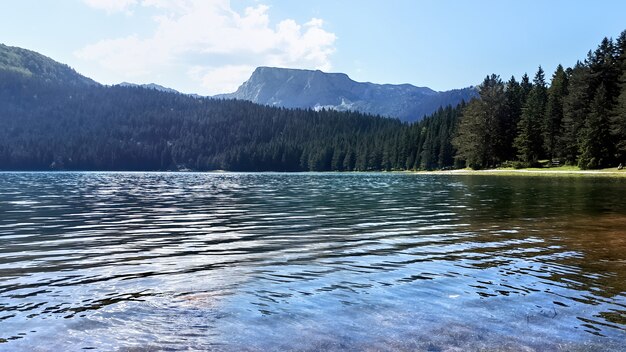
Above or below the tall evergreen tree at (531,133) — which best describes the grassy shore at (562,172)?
below

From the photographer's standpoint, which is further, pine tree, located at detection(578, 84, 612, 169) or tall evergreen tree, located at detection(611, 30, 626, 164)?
pine tree, located at detection(578, 84, 612, 169)

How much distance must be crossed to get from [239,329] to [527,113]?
12339 centimetres

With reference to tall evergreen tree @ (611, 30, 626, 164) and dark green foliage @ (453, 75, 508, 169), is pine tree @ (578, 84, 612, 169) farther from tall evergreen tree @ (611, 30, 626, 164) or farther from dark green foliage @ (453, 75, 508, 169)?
dark green foliage @ (453, 75, 508, 169)

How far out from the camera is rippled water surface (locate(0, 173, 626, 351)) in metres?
8.45

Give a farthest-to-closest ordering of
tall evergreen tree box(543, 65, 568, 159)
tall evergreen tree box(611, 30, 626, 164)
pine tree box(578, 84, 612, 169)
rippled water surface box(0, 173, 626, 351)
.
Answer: tall evergreen tree box(543, 65, 568, 159) < pine tree box(578, 84, 612, 169) < tall evergreen tree box(611, 30, 626, 164) < rippled water surface box(0, 173, 626, 351)

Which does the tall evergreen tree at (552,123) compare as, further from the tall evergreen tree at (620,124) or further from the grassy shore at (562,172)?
the tall evergreen tree at (620,124)

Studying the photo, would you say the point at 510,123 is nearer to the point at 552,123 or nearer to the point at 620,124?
the point at 552,123

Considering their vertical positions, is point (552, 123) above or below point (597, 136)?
above

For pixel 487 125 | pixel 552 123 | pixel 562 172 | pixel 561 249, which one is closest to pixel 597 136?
pixel 562 172

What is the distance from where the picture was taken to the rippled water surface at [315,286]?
8.45 m

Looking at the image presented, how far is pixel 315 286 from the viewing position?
12.2 m

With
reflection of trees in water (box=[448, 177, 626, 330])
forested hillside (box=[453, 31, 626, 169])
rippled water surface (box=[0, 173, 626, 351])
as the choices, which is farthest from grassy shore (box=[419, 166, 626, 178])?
rippled water surface (box=[0, 173, 626, 351])

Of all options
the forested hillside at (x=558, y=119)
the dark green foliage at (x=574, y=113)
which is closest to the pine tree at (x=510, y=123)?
the forested hillside at (x=558, y=119)

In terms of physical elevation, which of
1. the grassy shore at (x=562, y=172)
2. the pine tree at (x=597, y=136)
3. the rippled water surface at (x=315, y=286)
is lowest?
the rippled water surface at (x=315, y=286)
